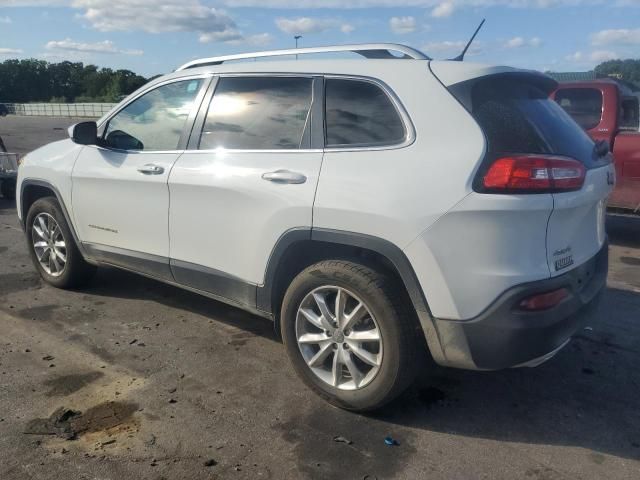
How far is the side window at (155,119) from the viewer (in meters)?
4.14

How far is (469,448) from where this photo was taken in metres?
3.04

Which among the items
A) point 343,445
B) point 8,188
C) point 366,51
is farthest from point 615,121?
point 8,188

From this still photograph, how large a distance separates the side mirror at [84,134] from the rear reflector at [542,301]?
11.0 feet

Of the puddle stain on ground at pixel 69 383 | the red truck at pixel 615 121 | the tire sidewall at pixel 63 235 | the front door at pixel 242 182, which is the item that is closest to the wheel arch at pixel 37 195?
→ the tire sidewall at pixel 63 235

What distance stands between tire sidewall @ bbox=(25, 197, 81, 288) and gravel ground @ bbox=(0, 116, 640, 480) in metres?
0.50

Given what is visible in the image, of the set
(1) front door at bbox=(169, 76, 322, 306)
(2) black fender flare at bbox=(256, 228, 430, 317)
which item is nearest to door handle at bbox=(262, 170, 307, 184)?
(1) front door at bbox=(169, 76, 322, 306)

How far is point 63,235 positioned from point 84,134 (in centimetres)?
101

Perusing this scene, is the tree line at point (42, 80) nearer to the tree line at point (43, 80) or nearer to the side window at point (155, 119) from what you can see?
the tree line at point (43, 80)

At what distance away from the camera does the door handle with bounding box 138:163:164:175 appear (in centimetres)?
411

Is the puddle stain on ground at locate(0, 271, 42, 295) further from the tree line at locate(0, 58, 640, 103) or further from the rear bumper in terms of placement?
the tree line at locate(0, 58, 640, 103)

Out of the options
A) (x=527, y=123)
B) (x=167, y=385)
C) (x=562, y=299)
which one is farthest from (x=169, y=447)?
(x=527, y=123)

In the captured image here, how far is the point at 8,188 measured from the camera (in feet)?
33.3

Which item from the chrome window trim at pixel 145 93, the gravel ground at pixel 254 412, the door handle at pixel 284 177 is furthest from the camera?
the chrome window trim at pixel 145 93

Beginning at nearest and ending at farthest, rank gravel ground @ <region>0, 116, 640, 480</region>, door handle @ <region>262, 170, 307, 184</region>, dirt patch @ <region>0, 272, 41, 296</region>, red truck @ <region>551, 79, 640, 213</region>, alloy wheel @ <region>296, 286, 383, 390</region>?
1. gravel ground @ <region>0, 116, 640, 480</region>
2. alloy wheel @ <region>296, 286, 383, 390</region>
3. door handle @ <region>262, 170, 307, 184</region>
4. dirt patch @ <region>0, 272, 41, 296</region>
5. red truck @ <region>551, 79, 640, 213</region>
